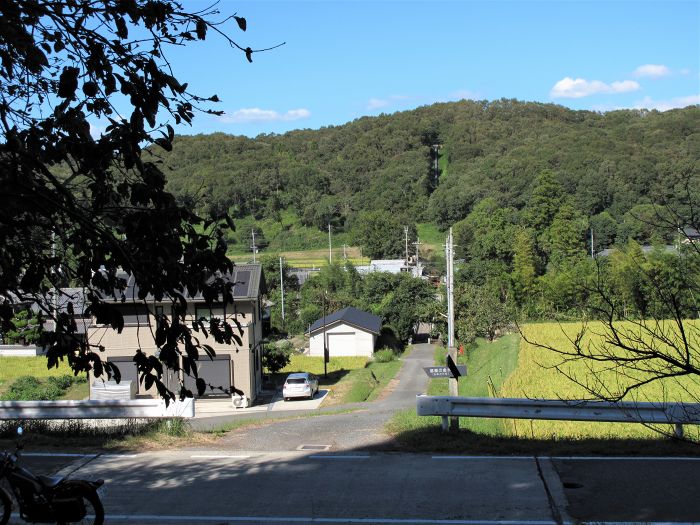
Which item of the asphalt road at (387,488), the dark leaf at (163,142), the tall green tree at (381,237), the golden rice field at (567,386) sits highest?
the tall green tree at (381,237)

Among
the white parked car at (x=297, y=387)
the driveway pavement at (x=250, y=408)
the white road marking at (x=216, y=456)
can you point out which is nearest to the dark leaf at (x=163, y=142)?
the white road marking at (x=216, y=456)

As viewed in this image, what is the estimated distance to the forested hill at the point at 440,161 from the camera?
314ft

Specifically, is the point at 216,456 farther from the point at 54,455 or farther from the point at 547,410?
the point at 547,410

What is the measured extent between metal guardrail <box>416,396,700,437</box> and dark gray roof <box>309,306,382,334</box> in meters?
41.7

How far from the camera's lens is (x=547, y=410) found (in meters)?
9.31

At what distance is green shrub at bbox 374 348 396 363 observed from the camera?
50188 millimetres

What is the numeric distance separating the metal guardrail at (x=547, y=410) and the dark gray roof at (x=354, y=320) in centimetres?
4173

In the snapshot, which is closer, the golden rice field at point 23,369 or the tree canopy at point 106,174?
the tree canopy at point 106,174

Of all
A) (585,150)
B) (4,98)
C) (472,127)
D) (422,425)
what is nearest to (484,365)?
(422,425)

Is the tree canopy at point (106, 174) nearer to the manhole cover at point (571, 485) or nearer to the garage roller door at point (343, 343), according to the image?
the manhole cover at point (571, 485)

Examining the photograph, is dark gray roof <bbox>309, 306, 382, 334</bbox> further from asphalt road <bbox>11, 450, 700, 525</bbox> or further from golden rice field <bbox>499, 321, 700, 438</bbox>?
asphalt road <bbox>11, 450, 700, 525</bbox>

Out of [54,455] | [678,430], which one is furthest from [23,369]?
[678,430]

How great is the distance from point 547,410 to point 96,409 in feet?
20.4

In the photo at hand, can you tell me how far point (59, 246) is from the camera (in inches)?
268
